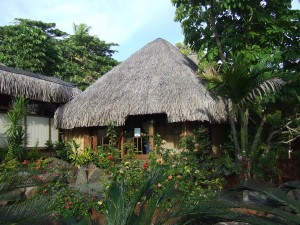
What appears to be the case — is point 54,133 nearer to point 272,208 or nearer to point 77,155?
point 77,155

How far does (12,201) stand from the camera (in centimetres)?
259

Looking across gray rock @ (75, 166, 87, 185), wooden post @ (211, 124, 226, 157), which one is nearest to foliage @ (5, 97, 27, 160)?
gray rock @ (75, 166, 87, 185)

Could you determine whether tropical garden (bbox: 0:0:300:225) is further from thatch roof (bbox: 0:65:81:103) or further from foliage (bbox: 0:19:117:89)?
foliage (bbox: 0:19:117:89)

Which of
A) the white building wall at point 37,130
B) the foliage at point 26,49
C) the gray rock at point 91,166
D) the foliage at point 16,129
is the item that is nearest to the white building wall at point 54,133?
the white building wall at point 37,130

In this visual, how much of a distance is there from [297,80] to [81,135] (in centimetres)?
670

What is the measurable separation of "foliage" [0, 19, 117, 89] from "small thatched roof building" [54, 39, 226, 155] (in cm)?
638

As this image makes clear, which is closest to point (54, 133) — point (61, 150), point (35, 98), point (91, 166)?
point (61, 150)

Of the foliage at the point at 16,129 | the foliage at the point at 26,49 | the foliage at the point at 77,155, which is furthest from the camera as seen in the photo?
the foliage at the point at 26,49

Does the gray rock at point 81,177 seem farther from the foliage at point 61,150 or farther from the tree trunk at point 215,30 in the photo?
the tree trunk at point 215,30

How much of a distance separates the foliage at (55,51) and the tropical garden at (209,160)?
711 cm

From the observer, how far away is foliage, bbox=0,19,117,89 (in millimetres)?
17109

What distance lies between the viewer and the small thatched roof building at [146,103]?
31.8 feet

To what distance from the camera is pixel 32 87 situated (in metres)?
10.5

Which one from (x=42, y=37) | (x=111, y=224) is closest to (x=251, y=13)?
(x=111, y=224)
